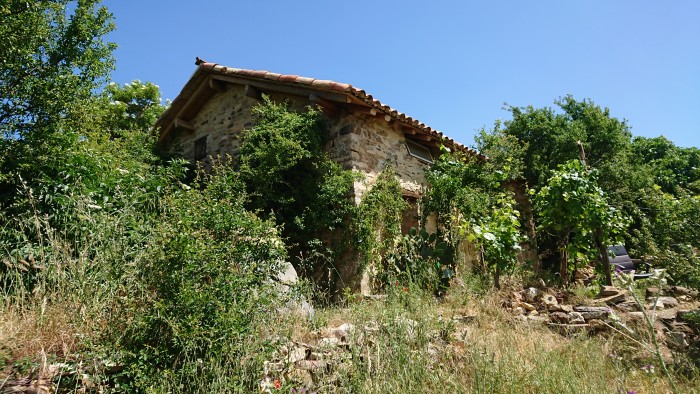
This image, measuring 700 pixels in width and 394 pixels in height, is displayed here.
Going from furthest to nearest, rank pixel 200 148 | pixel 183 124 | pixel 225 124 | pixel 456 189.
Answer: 1. pixel 183 124
2. pixel 200 148
3. pixel 225 124
4. pixel 456 189

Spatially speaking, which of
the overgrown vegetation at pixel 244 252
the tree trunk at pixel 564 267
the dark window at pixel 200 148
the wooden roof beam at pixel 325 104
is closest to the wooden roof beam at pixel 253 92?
the overgrown vegetation at pixel 244 252

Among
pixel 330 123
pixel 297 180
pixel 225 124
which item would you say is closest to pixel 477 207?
pixel 330 123

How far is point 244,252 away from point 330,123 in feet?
14.1

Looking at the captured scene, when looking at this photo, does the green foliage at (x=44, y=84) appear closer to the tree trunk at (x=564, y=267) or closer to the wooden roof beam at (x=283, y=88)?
the wooden roof beam at (x=283, y=88)

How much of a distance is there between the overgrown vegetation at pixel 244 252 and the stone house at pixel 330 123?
1.06 ft

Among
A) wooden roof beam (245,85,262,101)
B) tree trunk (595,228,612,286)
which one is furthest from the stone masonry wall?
tree trunk (595,228,612,286)

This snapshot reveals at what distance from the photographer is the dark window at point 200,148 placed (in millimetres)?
9398

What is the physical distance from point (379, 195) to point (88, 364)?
16.1 ft

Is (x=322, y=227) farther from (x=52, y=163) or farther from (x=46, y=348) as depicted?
(x=46, y=348)

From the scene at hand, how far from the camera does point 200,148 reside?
377 inches

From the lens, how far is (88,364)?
2619 millimetres

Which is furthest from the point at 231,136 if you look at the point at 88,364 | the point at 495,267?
the point at 88,364

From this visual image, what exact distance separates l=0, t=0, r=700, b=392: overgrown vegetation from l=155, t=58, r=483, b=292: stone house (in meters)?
0.32

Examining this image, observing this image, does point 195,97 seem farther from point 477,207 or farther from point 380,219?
point 477,207
